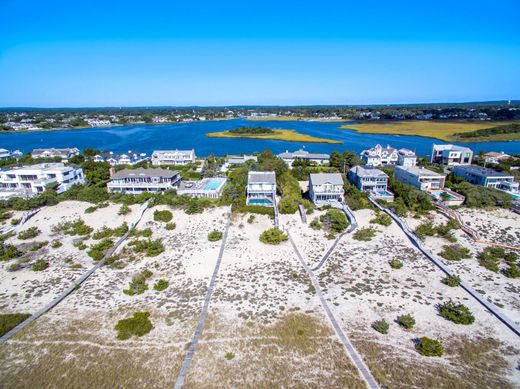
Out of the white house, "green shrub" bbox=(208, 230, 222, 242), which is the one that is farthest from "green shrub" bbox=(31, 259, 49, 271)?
the white house

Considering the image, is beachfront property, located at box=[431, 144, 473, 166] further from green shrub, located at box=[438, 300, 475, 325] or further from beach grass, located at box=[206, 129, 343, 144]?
green shrub, located at box=[438, 300, 475, 325]

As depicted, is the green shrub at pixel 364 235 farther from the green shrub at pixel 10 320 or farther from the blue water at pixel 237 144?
the blue water at pixel 237 144

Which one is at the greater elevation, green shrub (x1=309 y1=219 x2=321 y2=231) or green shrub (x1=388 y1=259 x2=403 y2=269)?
green shrub (x1=309 y1=219 x2=321 y2=231)

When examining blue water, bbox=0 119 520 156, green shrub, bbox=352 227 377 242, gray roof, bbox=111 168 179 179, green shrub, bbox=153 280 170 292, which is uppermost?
gray roof, bbox=111 168 179 179

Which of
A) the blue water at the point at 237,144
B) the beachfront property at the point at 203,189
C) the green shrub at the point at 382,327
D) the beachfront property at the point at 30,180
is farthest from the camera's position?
the blue water at the point at 237,144

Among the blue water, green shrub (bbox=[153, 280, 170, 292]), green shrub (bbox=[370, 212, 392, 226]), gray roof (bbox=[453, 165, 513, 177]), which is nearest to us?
green shrub (bbox=[153, 280, 170, 292])

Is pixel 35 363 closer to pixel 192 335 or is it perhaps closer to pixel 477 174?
pixel 192 335

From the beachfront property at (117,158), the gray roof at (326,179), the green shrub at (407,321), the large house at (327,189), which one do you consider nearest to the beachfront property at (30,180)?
the beachfront property at (117,158)
